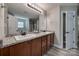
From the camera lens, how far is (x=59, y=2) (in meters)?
2.04

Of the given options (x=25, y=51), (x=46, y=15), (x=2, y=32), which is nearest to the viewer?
(x=2, y=32)

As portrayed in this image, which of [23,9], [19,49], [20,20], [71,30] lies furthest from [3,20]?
[71,30]

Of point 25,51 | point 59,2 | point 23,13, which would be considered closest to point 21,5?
point 23,13

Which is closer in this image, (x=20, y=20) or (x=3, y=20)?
(x=3, y=20)

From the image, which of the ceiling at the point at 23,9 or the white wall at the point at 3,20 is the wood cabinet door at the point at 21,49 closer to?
the white wall at the point at 3,20

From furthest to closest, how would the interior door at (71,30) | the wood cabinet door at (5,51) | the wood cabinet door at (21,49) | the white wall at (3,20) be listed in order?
the interior door at (71,30), the white wall at (3,20), the wood cabinet door at (21,49), the wood cabinet door at (5,51)

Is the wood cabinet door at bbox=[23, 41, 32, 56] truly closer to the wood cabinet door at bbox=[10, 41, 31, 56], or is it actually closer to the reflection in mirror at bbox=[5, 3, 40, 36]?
the wood cabinet door at bbox=[10, 41, 31, 56]

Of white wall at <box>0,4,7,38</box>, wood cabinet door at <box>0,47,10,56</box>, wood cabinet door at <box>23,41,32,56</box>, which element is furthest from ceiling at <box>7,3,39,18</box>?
wood cabinet door at <box>0,47,10,56</box>

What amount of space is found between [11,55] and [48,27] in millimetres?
1176

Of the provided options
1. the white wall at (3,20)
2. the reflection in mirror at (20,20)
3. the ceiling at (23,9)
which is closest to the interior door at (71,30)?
the ceiling at (23,9)

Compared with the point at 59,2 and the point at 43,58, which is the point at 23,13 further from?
the point at 43,58

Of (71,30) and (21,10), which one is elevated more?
(21,10)

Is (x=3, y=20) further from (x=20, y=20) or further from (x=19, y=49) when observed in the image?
(x=19, y=49)

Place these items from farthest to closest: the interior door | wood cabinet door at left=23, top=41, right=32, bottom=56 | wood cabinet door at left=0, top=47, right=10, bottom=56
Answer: the interior door → wood cabinet door at left=23, top=41, right=32, bottom=56 → wood cabinet door at left=0, top=47, right=10, bottom=56
